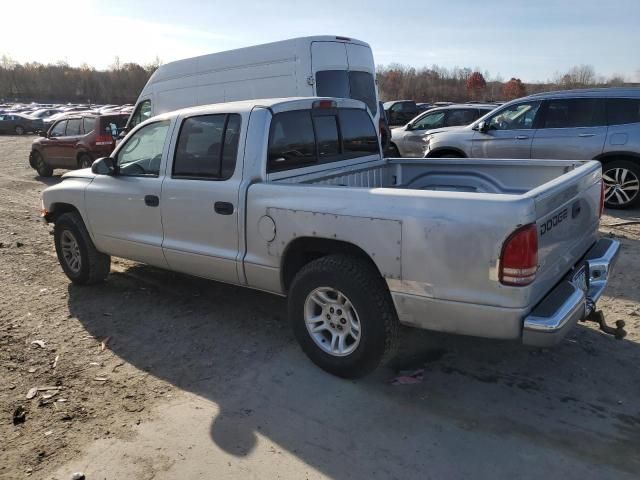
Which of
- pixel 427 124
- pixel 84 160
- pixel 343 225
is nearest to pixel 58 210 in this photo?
pixel 343 225

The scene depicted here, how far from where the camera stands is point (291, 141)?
4.20 metres

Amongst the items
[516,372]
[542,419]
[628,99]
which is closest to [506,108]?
[628,99]

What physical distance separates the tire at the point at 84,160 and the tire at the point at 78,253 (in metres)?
8.30

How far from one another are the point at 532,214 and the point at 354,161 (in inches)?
87.7

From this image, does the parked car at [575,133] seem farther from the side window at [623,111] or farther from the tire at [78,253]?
the tire at [78,253]

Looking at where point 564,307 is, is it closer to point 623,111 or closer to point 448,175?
point 448,175

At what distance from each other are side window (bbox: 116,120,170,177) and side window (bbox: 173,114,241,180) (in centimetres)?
27

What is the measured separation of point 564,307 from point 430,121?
34.7ft

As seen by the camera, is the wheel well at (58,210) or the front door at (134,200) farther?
the wheel well at (58,210)

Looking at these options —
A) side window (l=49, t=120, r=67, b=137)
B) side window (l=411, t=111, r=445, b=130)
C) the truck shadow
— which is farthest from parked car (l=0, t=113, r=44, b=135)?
the truck shadow

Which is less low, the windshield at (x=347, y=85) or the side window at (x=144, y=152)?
the windshield at (x=347, y=85)

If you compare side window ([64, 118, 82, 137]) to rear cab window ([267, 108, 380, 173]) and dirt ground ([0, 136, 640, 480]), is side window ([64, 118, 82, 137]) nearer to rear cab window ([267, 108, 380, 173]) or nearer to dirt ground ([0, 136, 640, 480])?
dirt ground ([0, 136, 640, 480])

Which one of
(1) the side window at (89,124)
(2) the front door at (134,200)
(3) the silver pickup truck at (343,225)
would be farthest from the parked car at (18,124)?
(2) the front door at (134,200)

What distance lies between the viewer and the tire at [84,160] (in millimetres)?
13344
